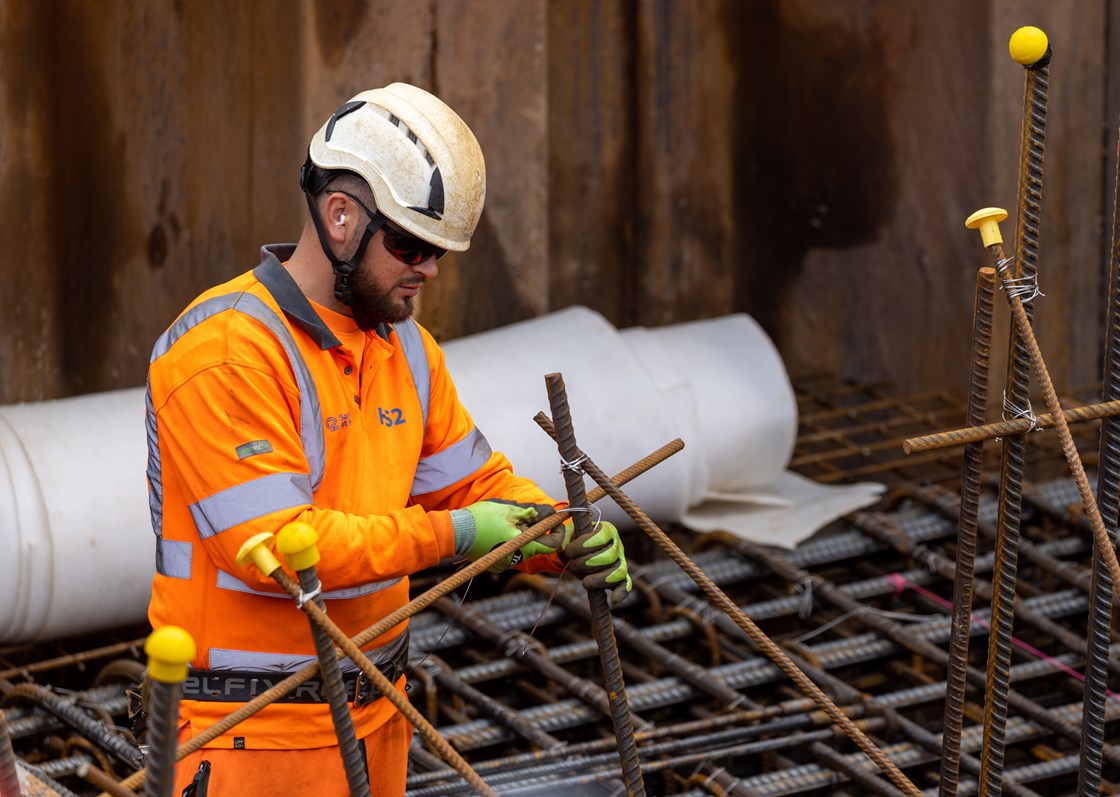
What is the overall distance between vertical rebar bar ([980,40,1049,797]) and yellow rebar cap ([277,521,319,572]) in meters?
1.41

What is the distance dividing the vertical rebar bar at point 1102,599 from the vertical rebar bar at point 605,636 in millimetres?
959

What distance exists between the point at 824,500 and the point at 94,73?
318 cm

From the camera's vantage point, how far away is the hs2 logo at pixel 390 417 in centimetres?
326

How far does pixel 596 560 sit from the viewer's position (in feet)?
10.2

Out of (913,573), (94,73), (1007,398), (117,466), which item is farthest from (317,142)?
(913,573)

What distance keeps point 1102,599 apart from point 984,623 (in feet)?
6.25

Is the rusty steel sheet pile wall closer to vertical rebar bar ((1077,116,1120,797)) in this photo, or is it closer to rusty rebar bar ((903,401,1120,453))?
vertical rebar bar ((1077,116,1120,797))

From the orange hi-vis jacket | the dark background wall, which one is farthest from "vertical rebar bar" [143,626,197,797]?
the dark background wall

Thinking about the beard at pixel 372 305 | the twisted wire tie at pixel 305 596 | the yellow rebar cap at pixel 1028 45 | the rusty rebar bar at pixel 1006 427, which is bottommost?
the twisted wire tie at pixel 305 596

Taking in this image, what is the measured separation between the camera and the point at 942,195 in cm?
682

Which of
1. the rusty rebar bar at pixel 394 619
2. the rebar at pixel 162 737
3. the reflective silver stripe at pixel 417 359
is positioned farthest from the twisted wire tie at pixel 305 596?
the reflective silver stripe at pixel 417 359

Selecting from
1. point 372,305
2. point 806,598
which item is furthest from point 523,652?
point 372,305

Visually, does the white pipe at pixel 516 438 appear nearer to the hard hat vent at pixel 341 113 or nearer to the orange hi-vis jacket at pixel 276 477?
the orange hi-vis jacket at pixel 276 477

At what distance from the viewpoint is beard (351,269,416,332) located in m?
3.17
